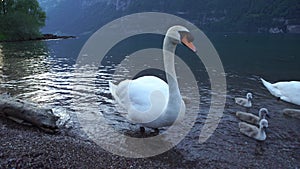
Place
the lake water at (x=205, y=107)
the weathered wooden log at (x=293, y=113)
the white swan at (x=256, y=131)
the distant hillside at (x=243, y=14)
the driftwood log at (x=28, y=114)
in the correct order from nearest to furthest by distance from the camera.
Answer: the lake water at (x=205, y=107) → the driftwood log at (x=28, y=114) → the white swan at (x=256, y=131) → the weathered wooden log at (x=293, y=113) → the distant hillside at (x=243, y=14)

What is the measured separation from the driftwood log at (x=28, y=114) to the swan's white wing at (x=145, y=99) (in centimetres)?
229

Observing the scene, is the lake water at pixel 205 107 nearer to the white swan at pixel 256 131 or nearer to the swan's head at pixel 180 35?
the white swan at pixel 256 131

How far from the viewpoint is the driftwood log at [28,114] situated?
304 inches

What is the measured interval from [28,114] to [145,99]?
3.45 m

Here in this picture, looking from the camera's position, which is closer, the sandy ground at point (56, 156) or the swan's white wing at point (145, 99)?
the sandy ground at point (56, 156)

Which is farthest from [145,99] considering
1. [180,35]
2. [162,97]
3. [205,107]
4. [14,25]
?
[14,25]

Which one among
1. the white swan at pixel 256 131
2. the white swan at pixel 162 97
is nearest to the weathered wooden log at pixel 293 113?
the white swan at pixel 256 131

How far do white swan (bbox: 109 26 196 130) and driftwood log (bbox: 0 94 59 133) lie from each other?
2.32 meters

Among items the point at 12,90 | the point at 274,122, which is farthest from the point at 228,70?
the point at 12,90

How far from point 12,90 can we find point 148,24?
159301mm

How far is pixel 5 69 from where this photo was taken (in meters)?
20.1

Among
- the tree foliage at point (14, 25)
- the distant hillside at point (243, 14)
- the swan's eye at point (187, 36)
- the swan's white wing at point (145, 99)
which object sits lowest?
the swan's white wing at point (145, 99)

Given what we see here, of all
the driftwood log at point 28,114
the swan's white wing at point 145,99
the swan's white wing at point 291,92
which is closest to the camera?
the swan's white wing at point 145,99

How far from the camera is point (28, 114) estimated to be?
788 centimetres
